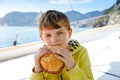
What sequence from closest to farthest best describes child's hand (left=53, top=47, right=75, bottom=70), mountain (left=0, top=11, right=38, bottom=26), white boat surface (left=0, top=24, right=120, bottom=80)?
1. child's hand (left=53, top=47, right=75, bottom=70)
2. white boat surface (left=0, top=24, right=120, bottom=80)
3. mountain (left=0, top=11, right=38, bottom=26)

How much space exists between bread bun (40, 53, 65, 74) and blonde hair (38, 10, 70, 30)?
128mm

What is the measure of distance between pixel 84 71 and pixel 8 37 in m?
2.00

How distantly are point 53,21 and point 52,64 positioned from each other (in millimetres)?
186

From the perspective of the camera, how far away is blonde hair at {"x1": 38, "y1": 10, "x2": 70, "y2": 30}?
1068mm

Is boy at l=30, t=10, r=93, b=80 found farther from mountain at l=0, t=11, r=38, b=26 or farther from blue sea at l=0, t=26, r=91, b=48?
blue sea at l=0, t=26, r=91, b=48

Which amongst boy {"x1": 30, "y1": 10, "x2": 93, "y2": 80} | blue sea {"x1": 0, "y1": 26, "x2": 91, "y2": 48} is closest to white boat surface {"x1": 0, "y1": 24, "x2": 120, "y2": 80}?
blue sea {"x1": 0, "y1": 26, "x2": 91, "y2": 48}

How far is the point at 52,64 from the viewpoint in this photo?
100 centimetres

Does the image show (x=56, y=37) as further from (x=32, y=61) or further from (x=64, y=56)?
(x=32, y=61)

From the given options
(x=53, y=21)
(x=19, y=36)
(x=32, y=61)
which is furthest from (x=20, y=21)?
(x=53, y=21)

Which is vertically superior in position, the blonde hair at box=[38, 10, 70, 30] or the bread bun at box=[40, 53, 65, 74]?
the blonde hair at box=[38, 10, 70, 30]

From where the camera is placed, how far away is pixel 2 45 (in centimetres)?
280

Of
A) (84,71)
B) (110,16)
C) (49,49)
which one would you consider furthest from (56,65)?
(110,16)

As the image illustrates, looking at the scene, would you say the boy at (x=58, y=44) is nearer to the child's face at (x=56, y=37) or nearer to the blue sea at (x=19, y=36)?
the child's face at (x=56, y=37)

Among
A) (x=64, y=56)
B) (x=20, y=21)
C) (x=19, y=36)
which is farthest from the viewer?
(x=20, y=21)
